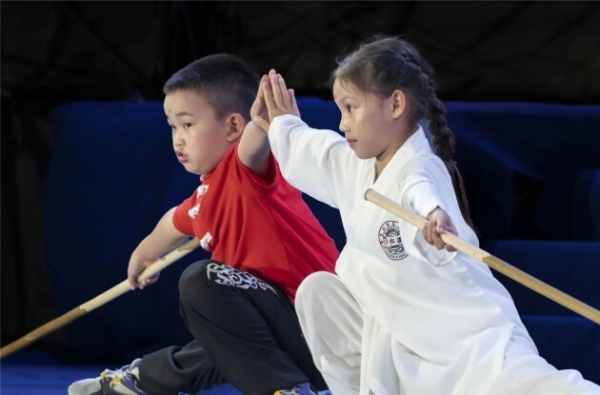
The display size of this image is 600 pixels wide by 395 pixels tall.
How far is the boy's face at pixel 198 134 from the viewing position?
221 centimetres

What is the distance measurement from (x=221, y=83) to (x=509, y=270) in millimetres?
811

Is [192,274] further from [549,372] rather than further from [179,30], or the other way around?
[179,30]

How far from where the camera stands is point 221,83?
88.6 inches

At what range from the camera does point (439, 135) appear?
196 centimetres

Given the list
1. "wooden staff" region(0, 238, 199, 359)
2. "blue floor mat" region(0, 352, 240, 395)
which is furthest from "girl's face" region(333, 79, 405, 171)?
"blue floor mat" region(0, 352, 240, 395)

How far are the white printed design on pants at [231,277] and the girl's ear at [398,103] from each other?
40 centimetres

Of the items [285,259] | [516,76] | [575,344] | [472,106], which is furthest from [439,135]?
[516,76]

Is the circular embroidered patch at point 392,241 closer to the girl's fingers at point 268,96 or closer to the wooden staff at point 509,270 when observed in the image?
the wooden staff at point 509,270

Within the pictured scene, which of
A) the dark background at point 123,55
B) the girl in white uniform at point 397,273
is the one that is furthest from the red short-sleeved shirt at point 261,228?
the dark background at point 123,55

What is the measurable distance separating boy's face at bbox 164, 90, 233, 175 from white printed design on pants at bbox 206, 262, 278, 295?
27cm

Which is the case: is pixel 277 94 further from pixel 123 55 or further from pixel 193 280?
pixel 123 55

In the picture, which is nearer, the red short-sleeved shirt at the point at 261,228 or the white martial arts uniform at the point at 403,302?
the white martial arts uniform at the point at 403,302

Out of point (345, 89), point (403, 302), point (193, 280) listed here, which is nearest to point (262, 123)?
point (345, 89)

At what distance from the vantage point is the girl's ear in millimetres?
1932
